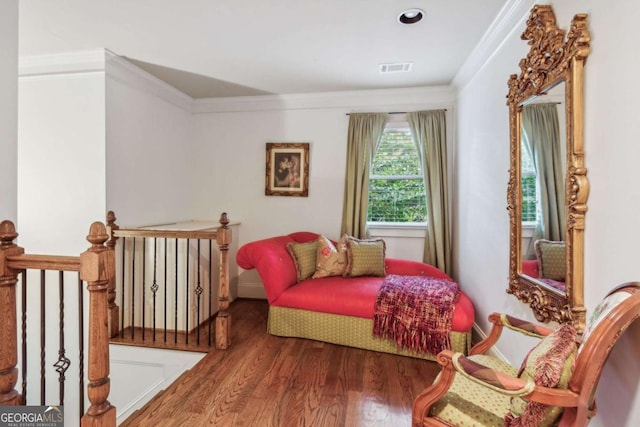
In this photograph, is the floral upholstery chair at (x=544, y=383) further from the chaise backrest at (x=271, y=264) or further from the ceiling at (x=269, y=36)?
the ceiling at (x=269, y=36)

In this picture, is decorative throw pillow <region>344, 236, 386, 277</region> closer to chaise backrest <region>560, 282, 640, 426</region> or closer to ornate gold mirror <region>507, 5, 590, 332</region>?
ornate gold mirror <region>507, 5, 590, 332</region>

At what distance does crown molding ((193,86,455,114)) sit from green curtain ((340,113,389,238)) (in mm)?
197

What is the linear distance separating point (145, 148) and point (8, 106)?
5.96 ft

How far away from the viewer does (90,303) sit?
4.35 feet

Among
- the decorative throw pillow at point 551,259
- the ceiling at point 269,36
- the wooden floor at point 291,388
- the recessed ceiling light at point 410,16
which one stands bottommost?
the wooden floor at point 291,388

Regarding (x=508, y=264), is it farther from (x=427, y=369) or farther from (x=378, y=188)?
(x=378, y=188)

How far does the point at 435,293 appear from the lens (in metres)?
2.59

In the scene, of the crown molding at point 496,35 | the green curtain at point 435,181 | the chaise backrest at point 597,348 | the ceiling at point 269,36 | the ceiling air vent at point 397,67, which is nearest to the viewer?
the chaise backrest at point 597,348

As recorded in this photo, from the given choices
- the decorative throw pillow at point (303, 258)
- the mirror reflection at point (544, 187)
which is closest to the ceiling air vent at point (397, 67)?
the mirror reflection at point (544, 187)

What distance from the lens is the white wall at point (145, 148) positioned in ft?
9.88

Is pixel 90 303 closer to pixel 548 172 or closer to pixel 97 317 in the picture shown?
pixel 97 317

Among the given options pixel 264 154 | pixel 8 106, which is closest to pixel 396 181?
pixel 264 154

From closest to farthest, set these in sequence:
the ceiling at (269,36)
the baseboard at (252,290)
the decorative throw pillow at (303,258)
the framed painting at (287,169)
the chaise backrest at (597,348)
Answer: the chaise backrest at (597,348), the ceiling at (269,36), the decorative throw pillow at (303,258), the framed painting at (287,169), the baseboard at (252,290)

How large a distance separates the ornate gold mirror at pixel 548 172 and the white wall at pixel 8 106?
2787mm
